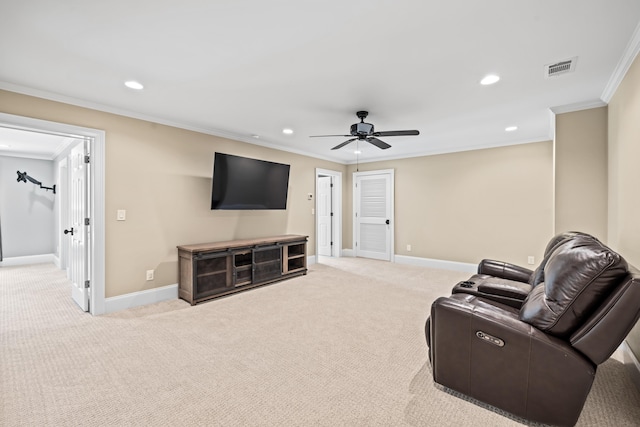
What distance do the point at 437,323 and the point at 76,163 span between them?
4662 millimetres

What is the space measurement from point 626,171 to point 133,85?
4.54 m

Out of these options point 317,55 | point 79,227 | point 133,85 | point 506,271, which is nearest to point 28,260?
point 79,227

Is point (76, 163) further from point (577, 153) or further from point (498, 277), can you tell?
point (577, 153)

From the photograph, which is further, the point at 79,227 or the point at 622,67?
the point at 79,227

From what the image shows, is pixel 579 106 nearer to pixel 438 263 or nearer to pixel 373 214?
pixel 438 263

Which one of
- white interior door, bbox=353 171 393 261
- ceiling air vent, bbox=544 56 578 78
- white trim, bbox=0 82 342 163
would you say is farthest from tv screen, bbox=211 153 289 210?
ceiling air vent, bbox=544 56 578 78

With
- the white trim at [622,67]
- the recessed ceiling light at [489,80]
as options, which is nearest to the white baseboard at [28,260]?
the recessed ceiling light at [489,80]

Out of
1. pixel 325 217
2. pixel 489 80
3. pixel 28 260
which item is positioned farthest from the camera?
pixel 325 217

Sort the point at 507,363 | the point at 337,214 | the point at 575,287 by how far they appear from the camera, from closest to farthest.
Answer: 1. the point at 575,287
2. the point at 507,363
3. the point at 337,214

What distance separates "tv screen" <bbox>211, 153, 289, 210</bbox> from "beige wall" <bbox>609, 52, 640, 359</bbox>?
4.22m

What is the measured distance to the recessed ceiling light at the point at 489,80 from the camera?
2.67 metres

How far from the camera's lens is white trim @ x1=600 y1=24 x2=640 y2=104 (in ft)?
6.93

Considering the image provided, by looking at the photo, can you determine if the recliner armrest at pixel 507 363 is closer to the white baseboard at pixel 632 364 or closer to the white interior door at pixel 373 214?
the white baseboard at pixel 632 364

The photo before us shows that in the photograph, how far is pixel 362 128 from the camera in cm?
357
